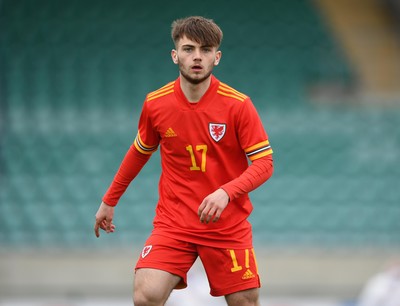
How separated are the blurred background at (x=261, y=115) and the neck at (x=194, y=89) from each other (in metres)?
5.22

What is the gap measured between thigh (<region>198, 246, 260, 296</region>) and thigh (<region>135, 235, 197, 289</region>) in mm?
81

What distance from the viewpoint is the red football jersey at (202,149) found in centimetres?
444

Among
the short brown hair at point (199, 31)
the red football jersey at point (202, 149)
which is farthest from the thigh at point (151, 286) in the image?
the short brown hair at point (199, 31)

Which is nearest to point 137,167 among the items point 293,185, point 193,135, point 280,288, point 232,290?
point 193,135

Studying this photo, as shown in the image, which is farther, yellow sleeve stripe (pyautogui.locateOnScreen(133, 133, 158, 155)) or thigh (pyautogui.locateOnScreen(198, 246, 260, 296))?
yellow sleeve stripe (pyautogui.locateOnScreen(133, 133, 158, 155))

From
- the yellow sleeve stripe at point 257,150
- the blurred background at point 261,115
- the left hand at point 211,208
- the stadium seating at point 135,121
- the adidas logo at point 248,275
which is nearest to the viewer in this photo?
the left hand at point 211,208

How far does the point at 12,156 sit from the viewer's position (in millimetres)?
10188

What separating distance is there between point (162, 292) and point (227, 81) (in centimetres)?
633

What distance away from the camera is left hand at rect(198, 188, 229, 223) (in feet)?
13.6

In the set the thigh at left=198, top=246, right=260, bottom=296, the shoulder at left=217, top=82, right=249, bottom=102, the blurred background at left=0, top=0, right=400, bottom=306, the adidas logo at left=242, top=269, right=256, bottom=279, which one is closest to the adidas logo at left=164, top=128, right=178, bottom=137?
the shoulder at left=217, top=82, right=249, bottom=102

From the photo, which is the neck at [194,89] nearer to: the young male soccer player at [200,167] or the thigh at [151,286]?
the young male soccer player at [200,167]

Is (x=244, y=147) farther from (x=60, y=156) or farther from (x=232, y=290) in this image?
(x=60, y=156)

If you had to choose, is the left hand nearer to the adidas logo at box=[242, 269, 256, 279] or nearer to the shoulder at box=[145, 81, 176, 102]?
the adidas logo at box=[242, 269, 256, 279]

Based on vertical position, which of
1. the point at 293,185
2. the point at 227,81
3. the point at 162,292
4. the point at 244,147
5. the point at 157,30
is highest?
the point at 157,30
